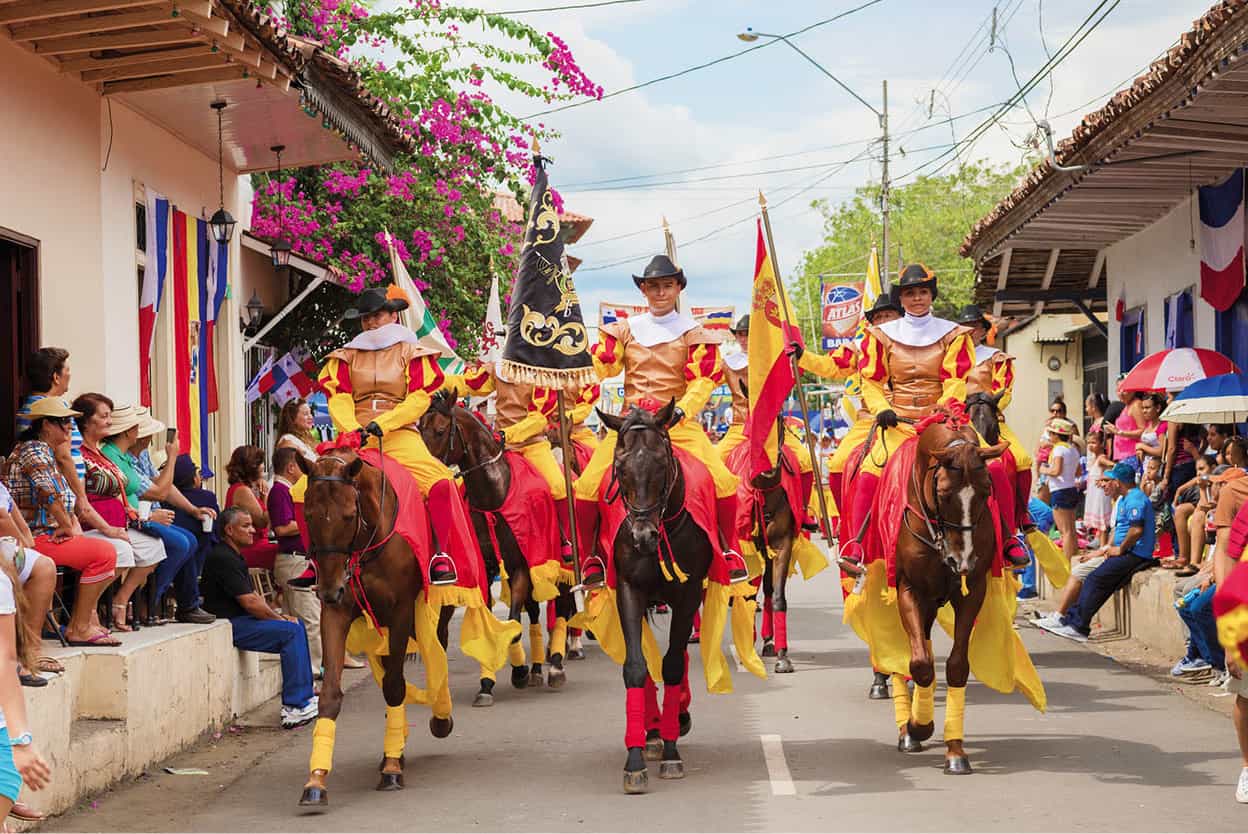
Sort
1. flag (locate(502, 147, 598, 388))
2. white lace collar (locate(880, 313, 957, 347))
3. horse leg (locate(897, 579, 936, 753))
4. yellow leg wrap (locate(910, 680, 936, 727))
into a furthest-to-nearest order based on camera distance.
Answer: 1. white lace collar (locate(880, 313, 957, 347))
2. flag (locate(502, 147, 598, 388))
3. yellow leg wrap (locate(910, 680, 936, 727))
4. horse leg (locate(897, 579, 936, 753))

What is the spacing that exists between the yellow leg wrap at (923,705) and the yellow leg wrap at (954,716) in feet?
0.55

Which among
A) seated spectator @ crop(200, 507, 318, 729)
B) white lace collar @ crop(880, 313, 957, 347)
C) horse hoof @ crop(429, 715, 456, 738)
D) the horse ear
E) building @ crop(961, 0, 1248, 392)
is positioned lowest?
horse hoof @ crop(429, 715, 456, 738)

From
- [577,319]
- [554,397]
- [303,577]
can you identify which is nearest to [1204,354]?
[554,397]

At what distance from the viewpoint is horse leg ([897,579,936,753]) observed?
881 centimetres

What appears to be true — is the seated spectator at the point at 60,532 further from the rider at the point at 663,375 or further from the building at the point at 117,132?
the rider at the point at 663,375

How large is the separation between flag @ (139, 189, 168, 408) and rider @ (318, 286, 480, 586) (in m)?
5.29

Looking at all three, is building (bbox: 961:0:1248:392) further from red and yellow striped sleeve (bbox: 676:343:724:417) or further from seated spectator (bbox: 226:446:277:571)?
seated spectator (bbox: 226:446:277:571)

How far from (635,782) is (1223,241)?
374 inches

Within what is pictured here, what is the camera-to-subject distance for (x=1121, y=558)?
13.8m

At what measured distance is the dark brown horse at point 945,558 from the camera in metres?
8.63

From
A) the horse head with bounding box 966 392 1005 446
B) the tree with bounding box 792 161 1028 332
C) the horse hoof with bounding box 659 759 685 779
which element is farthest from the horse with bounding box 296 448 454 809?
the tree with bounding box 792 161 1028 332

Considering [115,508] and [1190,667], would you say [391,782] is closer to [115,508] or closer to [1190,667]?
[115,508]

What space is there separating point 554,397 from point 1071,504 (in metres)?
7.59

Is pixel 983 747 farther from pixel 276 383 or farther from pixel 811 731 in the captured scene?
pixel 276 383
